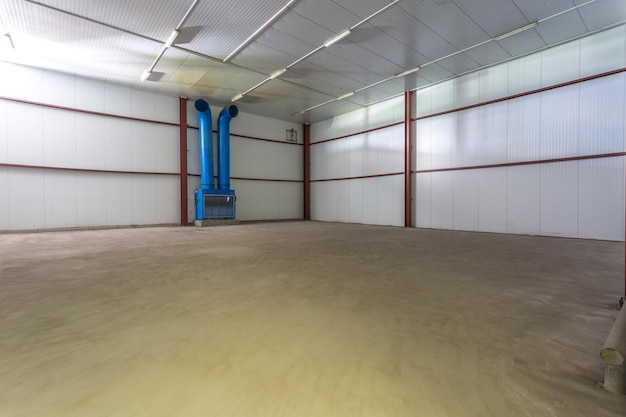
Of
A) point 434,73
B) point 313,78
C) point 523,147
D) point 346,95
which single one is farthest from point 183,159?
point 523,147

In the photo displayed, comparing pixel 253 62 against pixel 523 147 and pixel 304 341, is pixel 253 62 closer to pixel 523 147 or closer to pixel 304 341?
pixel 523 147

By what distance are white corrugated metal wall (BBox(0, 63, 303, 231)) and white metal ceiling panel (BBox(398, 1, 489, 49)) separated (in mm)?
9539

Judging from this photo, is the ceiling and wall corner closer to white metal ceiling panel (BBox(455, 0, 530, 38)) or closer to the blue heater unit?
white metal ceiling panel (BBox(455, 0, 530, 38))

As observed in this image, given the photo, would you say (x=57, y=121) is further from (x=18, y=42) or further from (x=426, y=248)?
(x=426, y=248)

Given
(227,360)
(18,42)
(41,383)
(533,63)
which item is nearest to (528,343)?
(227,360)

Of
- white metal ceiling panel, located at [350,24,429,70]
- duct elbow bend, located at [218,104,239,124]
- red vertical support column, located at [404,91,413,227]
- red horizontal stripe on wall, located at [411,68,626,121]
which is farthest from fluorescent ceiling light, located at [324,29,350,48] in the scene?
duct elbow bend, located at [218,104,239,124]

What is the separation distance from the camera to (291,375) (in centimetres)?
170

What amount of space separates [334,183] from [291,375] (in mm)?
14095

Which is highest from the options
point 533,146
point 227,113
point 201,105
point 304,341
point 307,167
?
point 201,105

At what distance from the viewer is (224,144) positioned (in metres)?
13.1

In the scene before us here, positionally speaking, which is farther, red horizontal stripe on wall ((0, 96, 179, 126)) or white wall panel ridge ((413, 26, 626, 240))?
red horizontal stripe on wall ((0, 96, 179, 126))

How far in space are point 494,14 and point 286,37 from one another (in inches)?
206

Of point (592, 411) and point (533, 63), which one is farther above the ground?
point (533, 63)

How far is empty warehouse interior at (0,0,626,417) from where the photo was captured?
5.67ft
